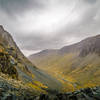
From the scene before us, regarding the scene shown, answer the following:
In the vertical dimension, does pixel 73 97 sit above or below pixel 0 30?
below

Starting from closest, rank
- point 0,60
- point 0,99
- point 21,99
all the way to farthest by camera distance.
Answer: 1. point 0,99
2. point 21,99
3. point 0,60

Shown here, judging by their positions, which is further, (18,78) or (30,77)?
(30,77)

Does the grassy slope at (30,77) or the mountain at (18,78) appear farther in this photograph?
the grassy slope at (30,77)

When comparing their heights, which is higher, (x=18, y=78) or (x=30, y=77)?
(x=18, y=78)

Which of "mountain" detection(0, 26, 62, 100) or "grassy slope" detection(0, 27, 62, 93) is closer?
"mountain" detection(0, 26, 62, 100)

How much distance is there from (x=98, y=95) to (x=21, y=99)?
1896cm

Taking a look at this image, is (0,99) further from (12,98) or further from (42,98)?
(42,98)

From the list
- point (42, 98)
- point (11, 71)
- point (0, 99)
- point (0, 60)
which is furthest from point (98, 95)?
point (0, 60)

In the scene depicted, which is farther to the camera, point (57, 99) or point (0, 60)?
point (0, 60)

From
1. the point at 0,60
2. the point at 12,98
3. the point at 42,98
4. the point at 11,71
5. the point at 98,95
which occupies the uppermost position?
the point at 0,60

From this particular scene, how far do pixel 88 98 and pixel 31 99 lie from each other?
1360 centimetres

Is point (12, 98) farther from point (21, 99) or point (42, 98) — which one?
point (42, 98)

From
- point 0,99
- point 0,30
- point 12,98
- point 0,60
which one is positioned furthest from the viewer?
point 0,30

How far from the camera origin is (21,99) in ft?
66.7
